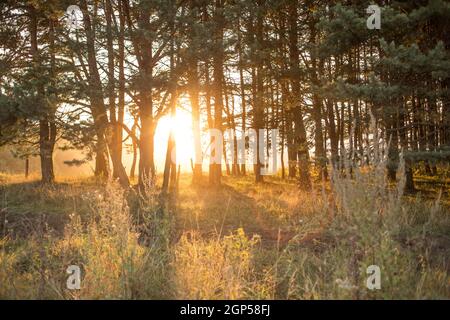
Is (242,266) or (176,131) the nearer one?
(242,266)

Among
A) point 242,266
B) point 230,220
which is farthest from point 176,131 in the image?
point 242,266

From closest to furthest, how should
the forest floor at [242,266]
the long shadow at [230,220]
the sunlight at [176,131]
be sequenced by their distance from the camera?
the forest floor at [242,266] → the long shadow at [230,220] → the sunlight at [176,131]

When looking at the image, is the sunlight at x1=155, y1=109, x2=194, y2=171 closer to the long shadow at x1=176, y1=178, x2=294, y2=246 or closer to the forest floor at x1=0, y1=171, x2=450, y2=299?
the long shadow at x1=176, y1=178, x2=294, y2=246

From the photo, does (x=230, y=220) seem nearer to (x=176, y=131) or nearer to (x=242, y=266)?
(x=242, y=266)

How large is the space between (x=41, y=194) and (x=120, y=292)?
10404 millimetres

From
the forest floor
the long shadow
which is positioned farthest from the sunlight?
the forest floor

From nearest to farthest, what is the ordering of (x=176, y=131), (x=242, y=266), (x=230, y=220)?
(x=242, y=266) → (x=230, y=220) → (x=176, y=131)

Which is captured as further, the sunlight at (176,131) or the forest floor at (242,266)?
the sunlight at (176,131)

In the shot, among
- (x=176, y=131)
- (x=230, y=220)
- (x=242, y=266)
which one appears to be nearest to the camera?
(x=242, y=266)

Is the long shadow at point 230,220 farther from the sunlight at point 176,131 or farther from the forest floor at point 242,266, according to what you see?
the sunlight at point 176,131

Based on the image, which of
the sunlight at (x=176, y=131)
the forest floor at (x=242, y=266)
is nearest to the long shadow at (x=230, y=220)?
the forest floor at (x=242, y=266)
